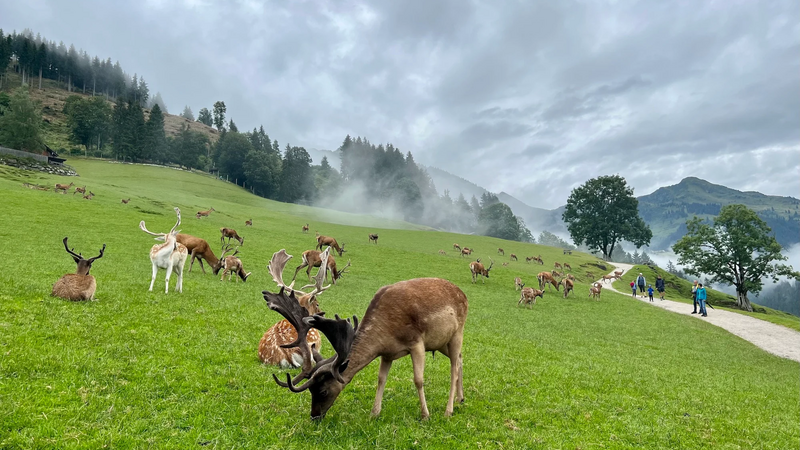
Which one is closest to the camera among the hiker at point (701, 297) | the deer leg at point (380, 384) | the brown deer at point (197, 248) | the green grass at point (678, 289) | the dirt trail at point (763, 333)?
the deer leg at point (380, 384)

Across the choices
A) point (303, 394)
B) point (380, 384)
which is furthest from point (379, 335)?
point (303, 394)

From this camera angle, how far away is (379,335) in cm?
590

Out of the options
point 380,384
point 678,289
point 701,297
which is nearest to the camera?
point 380,384

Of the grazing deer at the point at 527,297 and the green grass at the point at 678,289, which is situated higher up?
the grazing deer at the point at 527,297

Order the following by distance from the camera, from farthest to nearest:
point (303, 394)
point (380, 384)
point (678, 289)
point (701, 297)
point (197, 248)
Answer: point (678, 289), point (701, 297), point (197, 248), point (303, 394), point (380, 384)

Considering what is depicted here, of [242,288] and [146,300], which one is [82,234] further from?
[146,300]

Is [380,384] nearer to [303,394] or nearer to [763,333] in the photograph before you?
[303,394]

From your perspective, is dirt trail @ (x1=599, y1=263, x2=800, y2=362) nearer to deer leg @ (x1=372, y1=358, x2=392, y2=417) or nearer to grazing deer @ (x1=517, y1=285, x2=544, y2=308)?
grazing deer @ (x1=517, y1=285, x2=544, y2=308)

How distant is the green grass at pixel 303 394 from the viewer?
541 centimetres

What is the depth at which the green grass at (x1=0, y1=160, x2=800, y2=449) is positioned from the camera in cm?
541

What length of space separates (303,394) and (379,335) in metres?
2.22

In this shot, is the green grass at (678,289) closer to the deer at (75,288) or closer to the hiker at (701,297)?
the hiker at (701,297)

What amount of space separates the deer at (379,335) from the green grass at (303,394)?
25.6 inches

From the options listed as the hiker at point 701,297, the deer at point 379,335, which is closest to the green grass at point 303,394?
the deer at point 379,335
